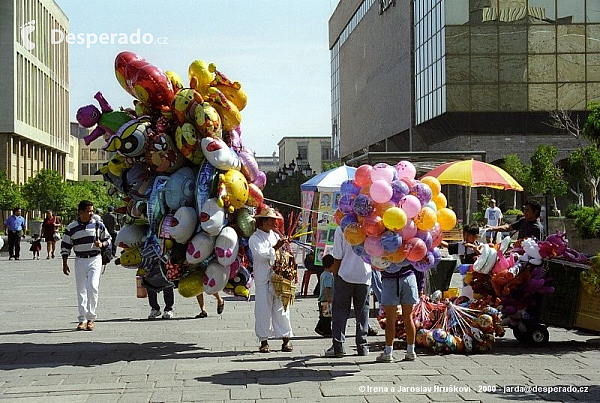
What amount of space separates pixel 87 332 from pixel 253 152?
11.8ft

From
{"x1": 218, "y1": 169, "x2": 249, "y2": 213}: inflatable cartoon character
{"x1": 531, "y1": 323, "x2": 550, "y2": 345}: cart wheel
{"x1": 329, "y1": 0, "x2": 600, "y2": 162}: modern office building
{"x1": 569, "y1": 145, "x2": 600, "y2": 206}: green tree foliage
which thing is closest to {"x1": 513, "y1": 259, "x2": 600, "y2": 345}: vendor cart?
{"x1": 531, "y1": 323, "x2": 550, "y2": 345}: cart wheel

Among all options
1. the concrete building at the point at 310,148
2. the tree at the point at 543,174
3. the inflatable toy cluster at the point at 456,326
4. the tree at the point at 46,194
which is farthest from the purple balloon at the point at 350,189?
the concrete building at the point at 310,148

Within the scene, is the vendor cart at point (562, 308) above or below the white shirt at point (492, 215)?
below

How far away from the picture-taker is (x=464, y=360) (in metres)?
9.59

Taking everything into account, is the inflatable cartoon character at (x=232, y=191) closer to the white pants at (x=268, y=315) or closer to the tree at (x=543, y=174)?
the white pants at (x=268, y=315)

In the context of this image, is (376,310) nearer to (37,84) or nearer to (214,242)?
(214,242)

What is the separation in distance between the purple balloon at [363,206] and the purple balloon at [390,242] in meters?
0.31

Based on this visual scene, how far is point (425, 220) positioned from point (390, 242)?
1.82 feet

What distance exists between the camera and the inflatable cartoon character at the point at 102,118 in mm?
10469

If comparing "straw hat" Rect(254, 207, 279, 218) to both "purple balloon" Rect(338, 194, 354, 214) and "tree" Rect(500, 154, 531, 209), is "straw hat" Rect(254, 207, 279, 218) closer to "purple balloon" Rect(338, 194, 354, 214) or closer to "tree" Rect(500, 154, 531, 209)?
"purple balloon" Rect(338, 194, 354, 214)

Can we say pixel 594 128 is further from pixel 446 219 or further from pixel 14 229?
pixel 14 229

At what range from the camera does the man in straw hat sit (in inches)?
397

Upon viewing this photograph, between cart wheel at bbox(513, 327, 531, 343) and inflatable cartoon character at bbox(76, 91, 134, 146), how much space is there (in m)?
5.39

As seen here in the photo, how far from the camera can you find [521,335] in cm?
1062
